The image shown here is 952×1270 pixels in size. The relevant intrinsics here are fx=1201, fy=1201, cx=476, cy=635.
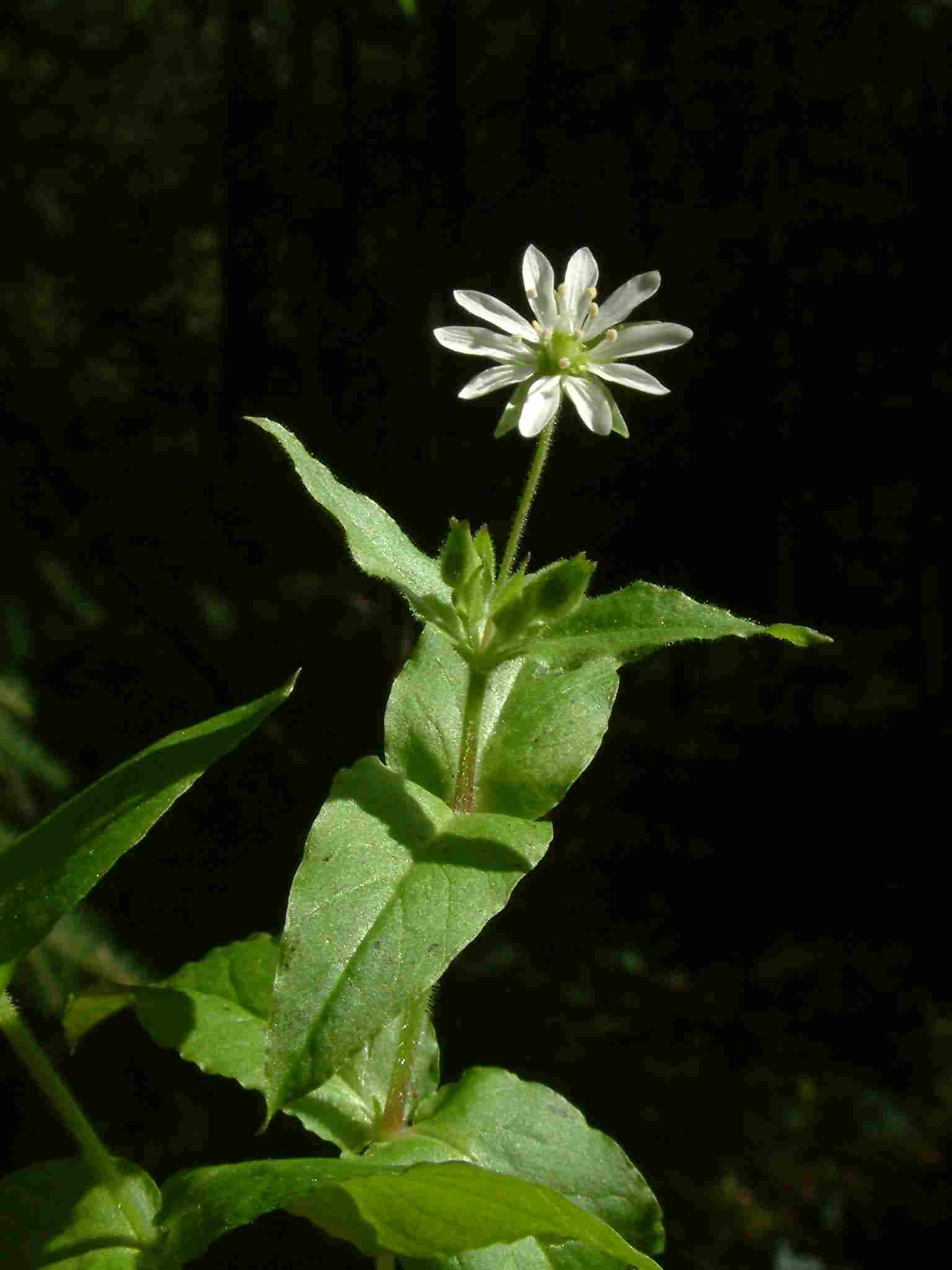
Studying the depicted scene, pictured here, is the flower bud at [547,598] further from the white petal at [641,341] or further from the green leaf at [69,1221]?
the green leaf at [69,1221]

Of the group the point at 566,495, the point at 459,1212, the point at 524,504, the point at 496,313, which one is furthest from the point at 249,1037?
the point at 566,495

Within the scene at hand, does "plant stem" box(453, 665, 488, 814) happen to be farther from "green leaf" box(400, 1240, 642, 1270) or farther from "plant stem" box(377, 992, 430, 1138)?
"green leaf" box(400, 1240, 642, 1270)

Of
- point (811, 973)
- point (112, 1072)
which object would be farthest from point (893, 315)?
point (112, 1072)

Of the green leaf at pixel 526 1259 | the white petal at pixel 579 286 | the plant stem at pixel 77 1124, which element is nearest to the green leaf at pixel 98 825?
the plant stem at pixel 77 1124

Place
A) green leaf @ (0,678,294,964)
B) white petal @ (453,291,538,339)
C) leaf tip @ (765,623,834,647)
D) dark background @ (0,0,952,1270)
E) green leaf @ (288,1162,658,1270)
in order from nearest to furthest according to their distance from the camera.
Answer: green leaf @ (288,1162,658,1270) < green leaf @ (0,678,294,964) < leaf tip @ (765,623,834,647) < white petal @ (453,291,538,339) < dark background @ (0,0,952,1270)

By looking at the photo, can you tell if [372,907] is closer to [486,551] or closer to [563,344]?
[486,551]

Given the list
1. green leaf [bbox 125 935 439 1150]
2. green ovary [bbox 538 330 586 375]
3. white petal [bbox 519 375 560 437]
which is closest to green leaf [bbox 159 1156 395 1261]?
green leaf [bbox 125 935 439 1150]

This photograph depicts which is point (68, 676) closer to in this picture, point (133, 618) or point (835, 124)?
point (133, 618)
